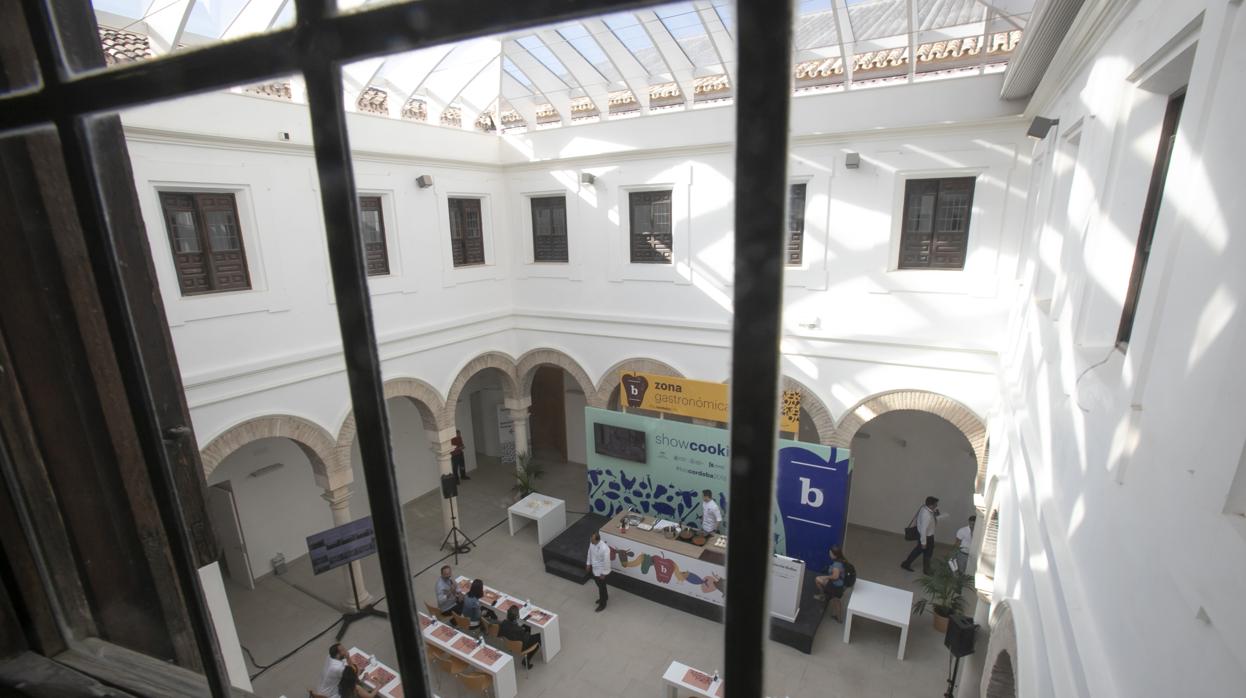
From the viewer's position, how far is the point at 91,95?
2.95 feet

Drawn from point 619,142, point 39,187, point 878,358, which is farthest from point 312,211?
point 878,358

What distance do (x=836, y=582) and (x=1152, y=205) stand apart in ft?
20.8

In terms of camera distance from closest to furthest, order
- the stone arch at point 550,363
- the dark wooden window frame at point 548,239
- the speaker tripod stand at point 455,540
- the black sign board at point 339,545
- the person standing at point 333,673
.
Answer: the person standing at point 333,673 < the black sign board at point 339,545 < the speaker tripod stand at point 455,540 < the dark wooden window frame at point 548,239 < the stone arch at point 550,363

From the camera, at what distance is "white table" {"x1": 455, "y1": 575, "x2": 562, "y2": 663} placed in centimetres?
737

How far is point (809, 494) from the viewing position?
868 centimetres

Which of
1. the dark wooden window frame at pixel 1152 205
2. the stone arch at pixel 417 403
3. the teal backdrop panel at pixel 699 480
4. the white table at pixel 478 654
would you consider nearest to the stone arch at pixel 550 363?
the teal backdrop panel at pixel 699 480

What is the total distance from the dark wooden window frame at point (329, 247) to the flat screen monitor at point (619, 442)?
8.91 meters

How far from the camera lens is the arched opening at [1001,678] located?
14.4ft

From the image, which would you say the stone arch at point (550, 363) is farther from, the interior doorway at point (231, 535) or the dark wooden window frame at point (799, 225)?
the interior doorway at point (231, 535)

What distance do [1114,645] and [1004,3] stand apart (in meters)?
6.88

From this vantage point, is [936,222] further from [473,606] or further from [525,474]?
[525,474]

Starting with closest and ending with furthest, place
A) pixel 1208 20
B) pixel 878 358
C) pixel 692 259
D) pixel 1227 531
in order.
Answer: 1. pixel 1227 531
2. pixel 1208 20
3. pixel 878 358
4. pixel 692 259

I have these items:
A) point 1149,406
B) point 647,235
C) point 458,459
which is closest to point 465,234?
point 647,235

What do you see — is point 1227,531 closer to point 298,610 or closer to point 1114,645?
point 1114,645
